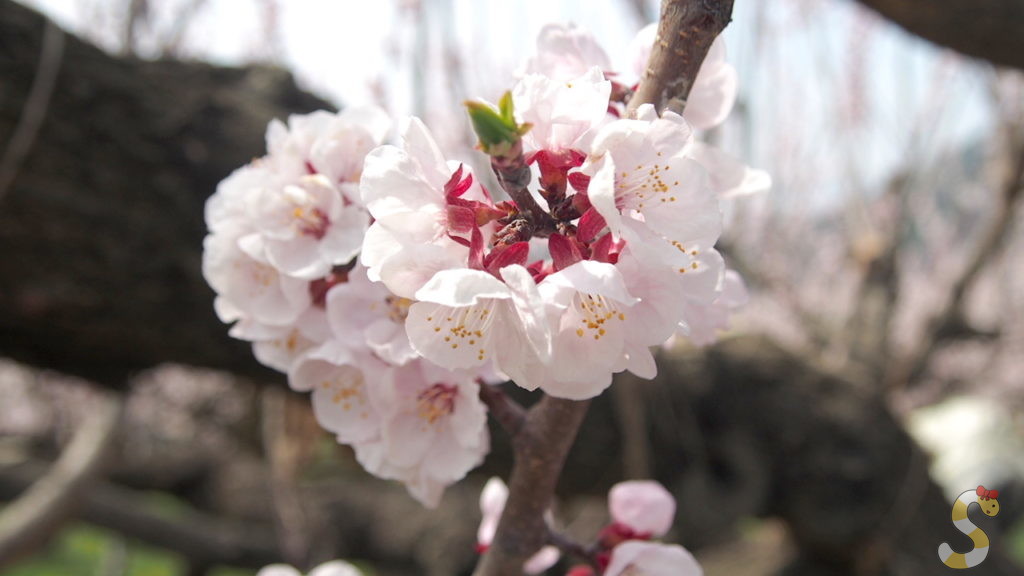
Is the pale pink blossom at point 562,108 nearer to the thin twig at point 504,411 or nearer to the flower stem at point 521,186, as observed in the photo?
the flower stem at point 521,186

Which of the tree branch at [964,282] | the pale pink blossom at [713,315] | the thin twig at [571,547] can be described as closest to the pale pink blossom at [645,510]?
the thin twig at [571,547]

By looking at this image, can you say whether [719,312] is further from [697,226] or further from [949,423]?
[949,423]

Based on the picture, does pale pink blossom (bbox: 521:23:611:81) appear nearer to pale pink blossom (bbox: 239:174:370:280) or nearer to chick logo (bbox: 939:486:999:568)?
pale pink blossom (bbox: 239:174:370:280)

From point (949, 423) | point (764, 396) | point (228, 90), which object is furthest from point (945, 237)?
point (228, 90)

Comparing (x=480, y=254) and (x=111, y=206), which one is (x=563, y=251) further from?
(x=111, y=206)

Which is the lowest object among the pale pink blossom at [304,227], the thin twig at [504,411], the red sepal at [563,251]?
the thin twig at [504,411]

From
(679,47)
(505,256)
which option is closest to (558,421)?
(505,256)
